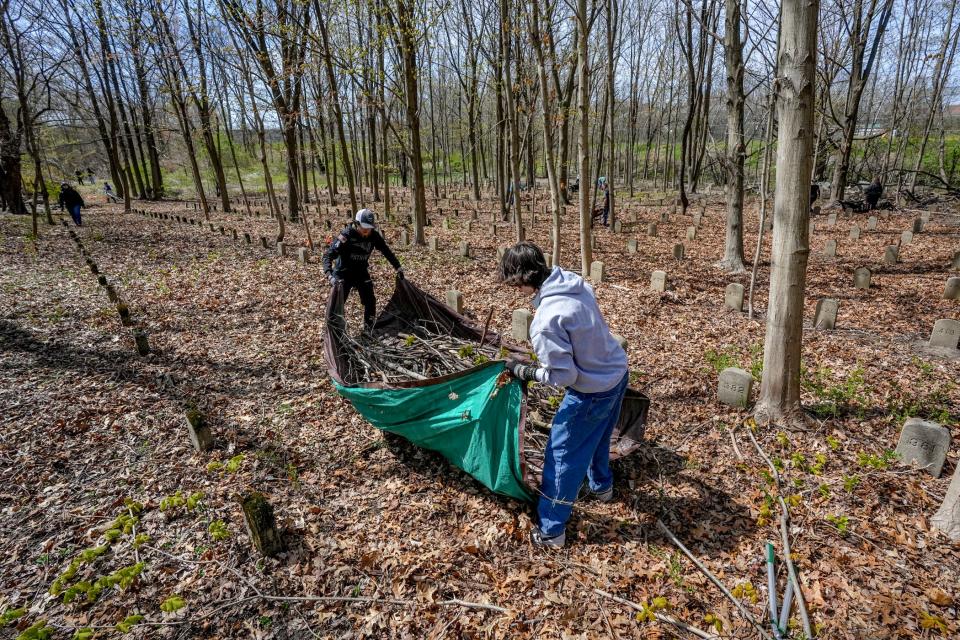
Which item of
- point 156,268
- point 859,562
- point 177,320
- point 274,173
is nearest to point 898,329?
point 859,562

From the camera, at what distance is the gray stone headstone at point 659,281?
7.09 m

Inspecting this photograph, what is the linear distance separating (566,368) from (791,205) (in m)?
2.18

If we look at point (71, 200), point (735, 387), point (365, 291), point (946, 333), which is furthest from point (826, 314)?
point (71, 200)

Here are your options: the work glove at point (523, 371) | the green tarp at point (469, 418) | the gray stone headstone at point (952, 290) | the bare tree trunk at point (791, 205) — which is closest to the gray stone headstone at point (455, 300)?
the green tarp at point (469, 418)

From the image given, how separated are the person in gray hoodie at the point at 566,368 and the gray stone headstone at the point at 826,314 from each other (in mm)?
4330

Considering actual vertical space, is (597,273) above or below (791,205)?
below

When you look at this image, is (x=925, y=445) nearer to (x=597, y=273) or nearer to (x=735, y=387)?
(x=735, y=387)

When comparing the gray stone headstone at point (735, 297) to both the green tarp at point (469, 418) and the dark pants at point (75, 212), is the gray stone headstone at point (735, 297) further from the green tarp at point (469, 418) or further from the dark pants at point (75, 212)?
the dark pants at point (75, 212)

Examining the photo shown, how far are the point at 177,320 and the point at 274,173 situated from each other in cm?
3665

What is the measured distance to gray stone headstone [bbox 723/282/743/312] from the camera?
6.28 m

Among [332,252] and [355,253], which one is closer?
[332,252]

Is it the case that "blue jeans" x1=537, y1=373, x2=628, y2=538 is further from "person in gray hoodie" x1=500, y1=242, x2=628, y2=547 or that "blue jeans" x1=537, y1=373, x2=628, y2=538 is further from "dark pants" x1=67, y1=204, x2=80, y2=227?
"dark pants" x1=67, y1=204, x2=80, y2=227

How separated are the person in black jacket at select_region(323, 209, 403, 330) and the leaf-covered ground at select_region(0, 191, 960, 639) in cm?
102

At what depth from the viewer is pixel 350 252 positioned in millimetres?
5281
